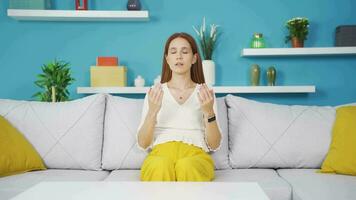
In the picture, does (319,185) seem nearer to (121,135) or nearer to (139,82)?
(121,135)

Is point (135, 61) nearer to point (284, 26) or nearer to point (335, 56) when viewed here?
point (284, 26)

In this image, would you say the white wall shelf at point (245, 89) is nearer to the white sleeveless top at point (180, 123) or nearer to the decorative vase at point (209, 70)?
the decorative vase at point (209, 70)

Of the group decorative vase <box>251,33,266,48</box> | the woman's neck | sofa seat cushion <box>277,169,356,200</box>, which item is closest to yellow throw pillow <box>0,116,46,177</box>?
the woman's neck

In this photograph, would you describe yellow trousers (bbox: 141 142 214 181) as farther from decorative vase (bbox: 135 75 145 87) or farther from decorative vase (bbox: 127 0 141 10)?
decorative vase (bbox: 127 0 141 10)

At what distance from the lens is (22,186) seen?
1741 millimetres

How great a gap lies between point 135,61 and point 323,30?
5.04 feet

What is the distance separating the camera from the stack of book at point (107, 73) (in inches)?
115

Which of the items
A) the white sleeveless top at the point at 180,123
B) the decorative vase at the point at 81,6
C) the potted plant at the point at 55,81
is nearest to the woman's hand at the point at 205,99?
the white sleeveless top at the point at 180,123

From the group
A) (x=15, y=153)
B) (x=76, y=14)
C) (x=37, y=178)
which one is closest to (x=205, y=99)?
(x=37, y=178)

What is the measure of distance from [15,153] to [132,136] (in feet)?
2.00

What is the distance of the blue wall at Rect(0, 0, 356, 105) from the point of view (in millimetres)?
3100

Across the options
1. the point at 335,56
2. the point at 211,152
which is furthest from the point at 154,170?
the point at 335,56

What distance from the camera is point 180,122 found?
6.51 ft

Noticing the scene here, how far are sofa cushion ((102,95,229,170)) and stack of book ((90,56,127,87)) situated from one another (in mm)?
658
